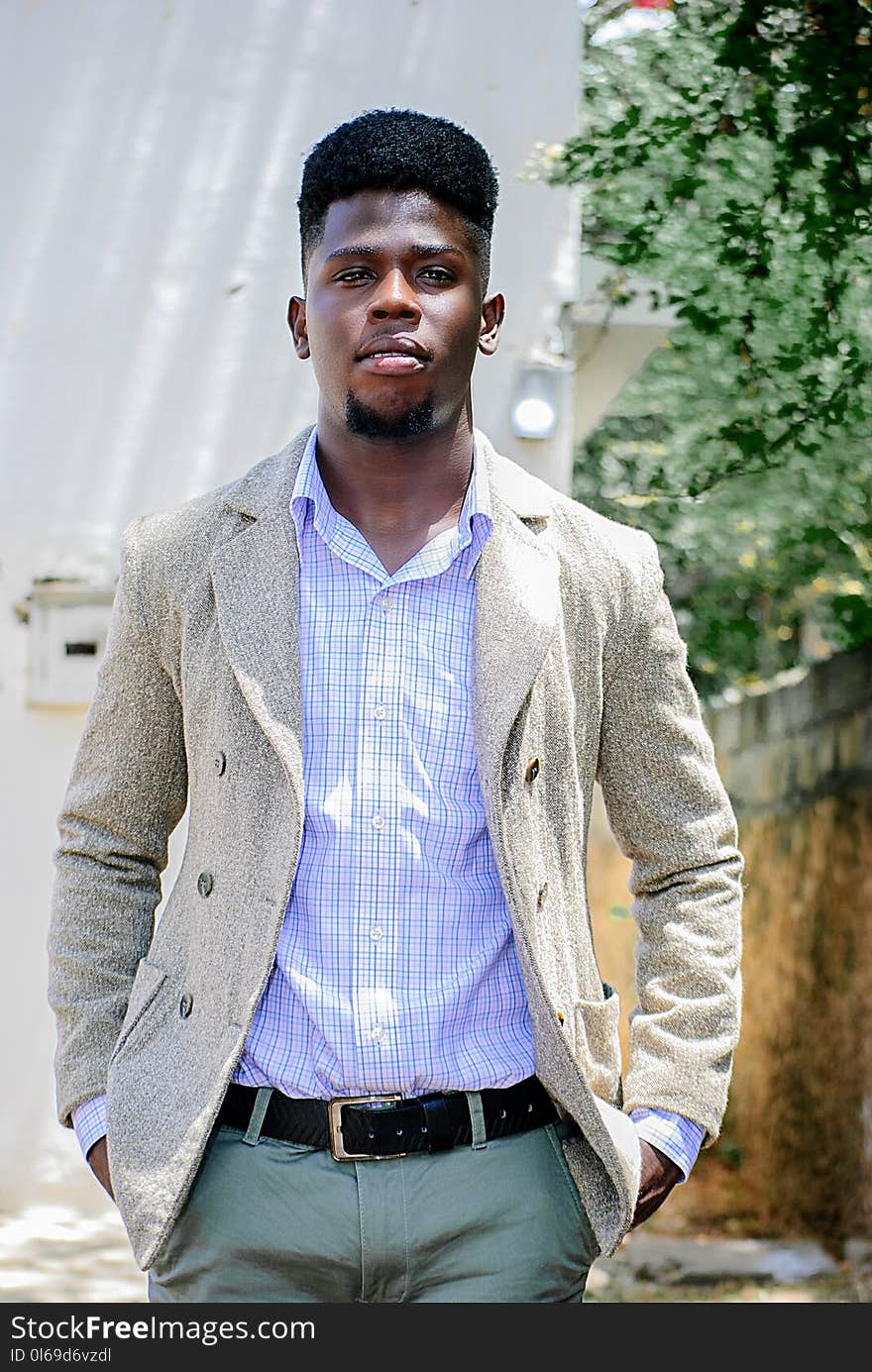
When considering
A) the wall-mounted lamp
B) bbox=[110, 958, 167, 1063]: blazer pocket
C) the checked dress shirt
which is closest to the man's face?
the checked dress shirt

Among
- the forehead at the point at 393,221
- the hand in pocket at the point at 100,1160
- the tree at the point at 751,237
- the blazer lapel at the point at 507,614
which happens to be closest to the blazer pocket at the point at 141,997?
the hand in pocket at the point at 100,1160

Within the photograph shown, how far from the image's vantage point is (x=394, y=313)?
2.22 m

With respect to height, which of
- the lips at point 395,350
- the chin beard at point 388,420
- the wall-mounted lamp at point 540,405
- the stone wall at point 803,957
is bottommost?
the stone wall at point 803,957

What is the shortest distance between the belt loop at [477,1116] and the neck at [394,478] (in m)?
0.76

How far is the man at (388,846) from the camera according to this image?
2.10m

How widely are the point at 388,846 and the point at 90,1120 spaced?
571 millimetres

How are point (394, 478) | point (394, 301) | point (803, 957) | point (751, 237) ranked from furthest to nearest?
point (803, 957) → point (751, 237) → point (394, 478) → point (394, 301)

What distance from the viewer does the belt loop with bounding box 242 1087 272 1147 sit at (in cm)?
211

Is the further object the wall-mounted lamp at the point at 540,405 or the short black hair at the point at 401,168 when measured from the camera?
the wall-mounted lamp at the point at 540,405

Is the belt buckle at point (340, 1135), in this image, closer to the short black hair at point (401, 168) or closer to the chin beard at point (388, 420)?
the chin beard at point (388, 420)

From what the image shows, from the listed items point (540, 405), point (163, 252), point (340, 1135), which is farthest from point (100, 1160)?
point (163, 252)

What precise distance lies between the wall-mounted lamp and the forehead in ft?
10.7

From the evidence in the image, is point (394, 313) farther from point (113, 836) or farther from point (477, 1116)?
point (477, 1116)
